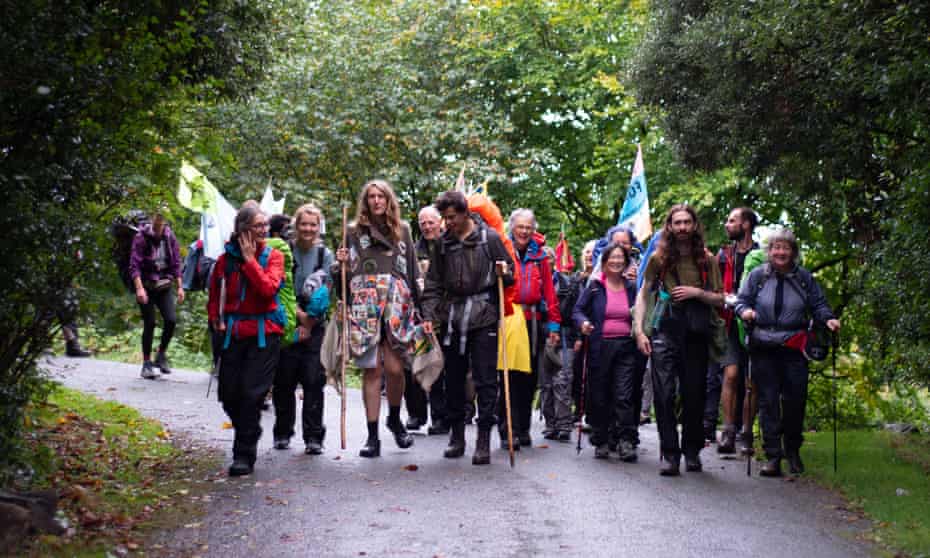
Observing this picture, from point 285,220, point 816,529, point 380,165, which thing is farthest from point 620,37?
point 816,529

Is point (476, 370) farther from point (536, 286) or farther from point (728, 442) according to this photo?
point (728, 442)

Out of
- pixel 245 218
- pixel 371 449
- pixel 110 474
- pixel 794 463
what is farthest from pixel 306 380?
pixel 794 463

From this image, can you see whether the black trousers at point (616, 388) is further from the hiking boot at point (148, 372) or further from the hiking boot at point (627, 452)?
the hiking boot at point (148, 372)

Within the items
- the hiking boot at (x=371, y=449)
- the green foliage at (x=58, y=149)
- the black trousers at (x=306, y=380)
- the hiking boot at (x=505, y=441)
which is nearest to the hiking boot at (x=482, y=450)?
the hiking boot at (x=371, y=449)

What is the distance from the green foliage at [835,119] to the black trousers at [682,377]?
1.52 metres

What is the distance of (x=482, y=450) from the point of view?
9.20 meters

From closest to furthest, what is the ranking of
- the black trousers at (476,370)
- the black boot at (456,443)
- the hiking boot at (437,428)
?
the black trousers at (476,370)
the black boot at (456,443)
the hiking boot at (437,428)

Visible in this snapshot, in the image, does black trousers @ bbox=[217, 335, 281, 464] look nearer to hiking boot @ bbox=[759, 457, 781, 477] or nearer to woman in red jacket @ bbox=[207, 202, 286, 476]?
woman in red jacket @ bbox=[207, 202, 286, 476]

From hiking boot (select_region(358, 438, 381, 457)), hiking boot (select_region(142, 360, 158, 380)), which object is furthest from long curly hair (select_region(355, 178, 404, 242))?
hiking boot (select_region(142, 360, 158, 380))

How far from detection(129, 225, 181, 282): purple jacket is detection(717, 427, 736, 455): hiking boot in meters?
7.59

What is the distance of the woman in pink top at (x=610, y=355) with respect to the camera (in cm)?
1002

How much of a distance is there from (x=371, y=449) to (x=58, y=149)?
4.17 meters

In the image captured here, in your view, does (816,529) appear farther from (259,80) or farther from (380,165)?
(380,165)

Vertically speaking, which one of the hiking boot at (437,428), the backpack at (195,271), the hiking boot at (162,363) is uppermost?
the backpack at (195,271)
